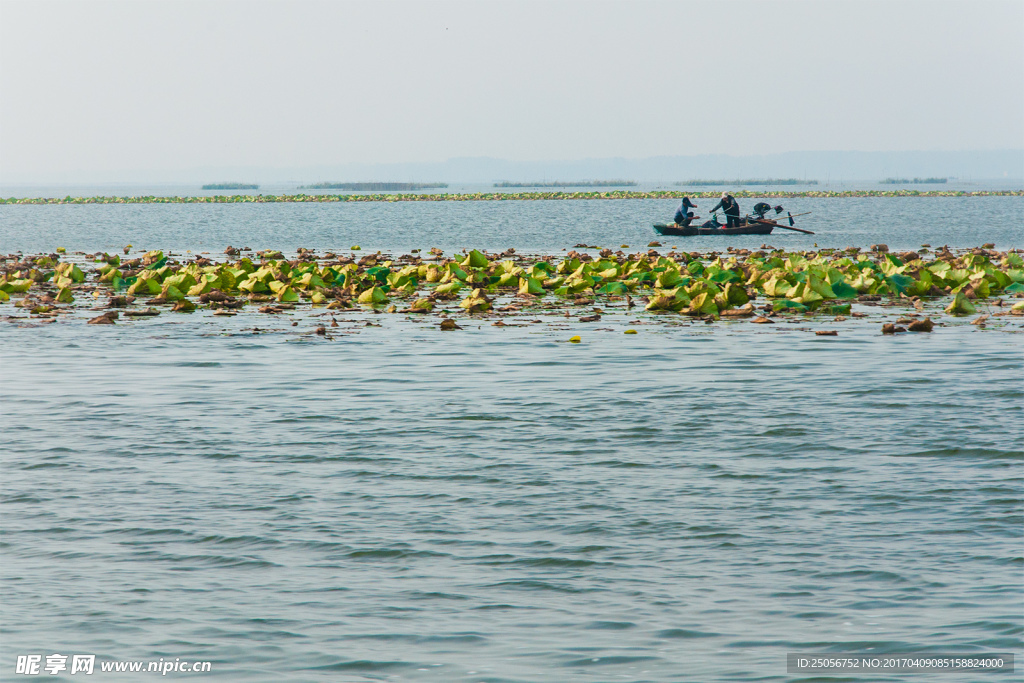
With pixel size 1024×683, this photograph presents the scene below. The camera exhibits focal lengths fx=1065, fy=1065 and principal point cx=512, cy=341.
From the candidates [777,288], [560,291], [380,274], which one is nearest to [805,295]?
[777,288]

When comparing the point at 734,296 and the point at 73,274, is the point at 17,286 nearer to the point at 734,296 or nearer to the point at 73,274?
the point at 73,274

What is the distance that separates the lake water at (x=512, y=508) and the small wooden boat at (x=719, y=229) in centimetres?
2875

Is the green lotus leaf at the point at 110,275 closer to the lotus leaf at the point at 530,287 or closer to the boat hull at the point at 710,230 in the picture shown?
the lotus leaf at the point at 530,287

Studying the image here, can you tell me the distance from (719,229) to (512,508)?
4080cm

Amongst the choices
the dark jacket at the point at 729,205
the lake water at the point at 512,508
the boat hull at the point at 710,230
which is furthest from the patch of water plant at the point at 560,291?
the dark jacket at the point at 729,205

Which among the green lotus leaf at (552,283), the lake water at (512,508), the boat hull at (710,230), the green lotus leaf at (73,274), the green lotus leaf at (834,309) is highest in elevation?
the boat hull at (710,230)

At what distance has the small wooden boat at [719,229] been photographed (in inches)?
1898

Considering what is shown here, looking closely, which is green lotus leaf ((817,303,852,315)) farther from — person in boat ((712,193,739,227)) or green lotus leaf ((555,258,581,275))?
person in boat ((712,193,739,227))

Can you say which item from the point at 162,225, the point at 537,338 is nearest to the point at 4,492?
the point at 537,338

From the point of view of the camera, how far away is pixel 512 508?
9.97 meters

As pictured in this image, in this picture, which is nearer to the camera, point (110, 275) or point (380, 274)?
point (380, 274)

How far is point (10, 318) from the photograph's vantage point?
24.8 meters

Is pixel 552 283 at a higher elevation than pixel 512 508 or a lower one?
higher

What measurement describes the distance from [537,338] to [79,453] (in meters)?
10.6
